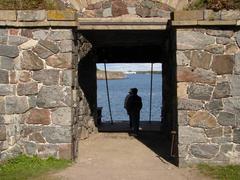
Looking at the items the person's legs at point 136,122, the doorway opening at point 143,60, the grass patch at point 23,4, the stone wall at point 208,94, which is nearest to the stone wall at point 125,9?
the doorway opening at point 143,60

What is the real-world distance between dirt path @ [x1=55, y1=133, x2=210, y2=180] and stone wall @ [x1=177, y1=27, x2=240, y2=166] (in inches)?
23.7

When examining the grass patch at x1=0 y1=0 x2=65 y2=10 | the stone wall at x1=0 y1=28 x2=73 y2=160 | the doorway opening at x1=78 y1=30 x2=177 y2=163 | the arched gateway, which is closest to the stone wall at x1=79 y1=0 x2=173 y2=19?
the doorway opening at x1=78 y1=30 x2=177 y2=163

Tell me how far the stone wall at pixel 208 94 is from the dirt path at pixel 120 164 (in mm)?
601

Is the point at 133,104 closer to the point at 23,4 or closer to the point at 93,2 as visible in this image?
the point at 93,2

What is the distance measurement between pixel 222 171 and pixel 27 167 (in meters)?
3.57

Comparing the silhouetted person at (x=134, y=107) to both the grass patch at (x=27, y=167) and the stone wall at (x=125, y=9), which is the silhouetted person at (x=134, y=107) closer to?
the stone wall at (x=125, y=9)

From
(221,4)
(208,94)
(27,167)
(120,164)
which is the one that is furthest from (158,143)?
(221,4)

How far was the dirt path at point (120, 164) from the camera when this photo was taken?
8969mm

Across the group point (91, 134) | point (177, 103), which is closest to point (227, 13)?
point (177, 103)

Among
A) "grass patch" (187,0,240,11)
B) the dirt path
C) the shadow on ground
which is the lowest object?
the dirt path

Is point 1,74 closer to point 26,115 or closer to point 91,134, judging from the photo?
point 26,115

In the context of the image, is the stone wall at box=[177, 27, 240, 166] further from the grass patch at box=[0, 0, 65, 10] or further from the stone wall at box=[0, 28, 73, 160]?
the grass patch at box=[0, 0, 65, 10]

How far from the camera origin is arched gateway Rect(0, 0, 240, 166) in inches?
376

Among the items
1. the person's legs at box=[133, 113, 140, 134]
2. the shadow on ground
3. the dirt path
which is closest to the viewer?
the dirt path
